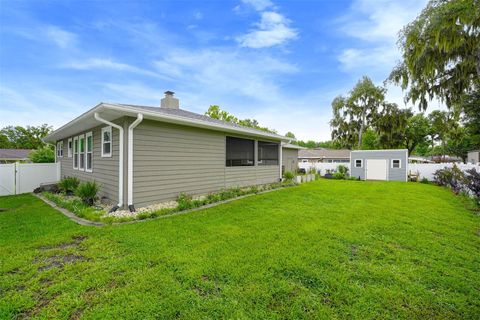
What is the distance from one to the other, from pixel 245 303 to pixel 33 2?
10.5 m

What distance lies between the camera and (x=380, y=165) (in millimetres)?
17125

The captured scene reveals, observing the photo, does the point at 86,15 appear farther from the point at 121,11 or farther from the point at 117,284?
the point at 117,284

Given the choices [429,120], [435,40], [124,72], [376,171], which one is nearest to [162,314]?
[435,40]

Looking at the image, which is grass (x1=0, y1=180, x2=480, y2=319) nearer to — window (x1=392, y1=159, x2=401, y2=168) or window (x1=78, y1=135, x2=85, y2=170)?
window (x1=78, y1=135, x2=85, y2=170)

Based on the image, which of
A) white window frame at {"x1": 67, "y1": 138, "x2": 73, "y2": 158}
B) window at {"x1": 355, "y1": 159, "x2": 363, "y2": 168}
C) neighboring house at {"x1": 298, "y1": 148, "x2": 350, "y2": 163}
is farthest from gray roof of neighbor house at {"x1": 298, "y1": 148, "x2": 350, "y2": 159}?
white window frame at {"x1": 67, "y1": 138, "x2": 73, "y2": 158}

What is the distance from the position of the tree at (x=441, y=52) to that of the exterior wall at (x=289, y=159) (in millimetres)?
8771

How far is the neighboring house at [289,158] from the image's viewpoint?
17.0 metres

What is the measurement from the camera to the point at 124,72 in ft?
36.9

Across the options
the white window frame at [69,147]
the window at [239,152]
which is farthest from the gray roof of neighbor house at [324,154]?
the white window frame at [69,147]

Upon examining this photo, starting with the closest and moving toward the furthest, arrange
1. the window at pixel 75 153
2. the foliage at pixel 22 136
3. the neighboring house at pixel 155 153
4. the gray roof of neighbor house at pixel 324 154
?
the neighboring house at pixel 155 153, the window at pixel 75 153, the gray roof of neighbor house at pixel 324 154, the foliage at pixel 22 136

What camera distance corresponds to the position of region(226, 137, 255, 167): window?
922cm

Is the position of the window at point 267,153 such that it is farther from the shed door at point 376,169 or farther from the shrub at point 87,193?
the shed door at point 376,169

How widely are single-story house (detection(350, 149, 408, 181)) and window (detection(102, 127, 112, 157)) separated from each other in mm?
17795

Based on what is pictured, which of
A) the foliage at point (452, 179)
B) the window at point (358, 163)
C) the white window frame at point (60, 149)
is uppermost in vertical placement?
the white window frame at point (60, 149)
